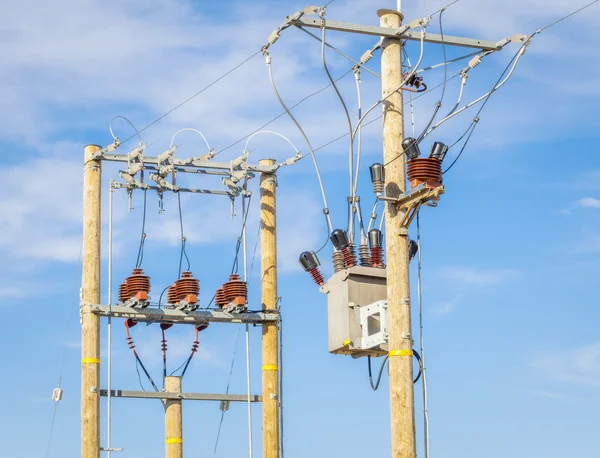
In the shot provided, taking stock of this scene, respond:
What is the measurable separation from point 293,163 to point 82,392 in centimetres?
478

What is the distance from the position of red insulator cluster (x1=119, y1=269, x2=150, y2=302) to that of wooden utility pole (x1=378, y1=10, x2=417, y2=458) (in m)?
7.05

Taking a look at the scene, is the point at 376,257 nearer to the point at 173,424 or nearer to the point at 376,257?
the point at 376,257

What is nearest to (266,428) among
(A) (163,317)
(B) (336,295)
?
(A) (163,317)

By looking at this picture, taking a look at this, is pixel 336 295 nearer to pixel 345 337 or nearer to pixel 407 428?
pixel 345 337

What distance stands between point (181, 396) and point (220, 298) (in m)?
1.65

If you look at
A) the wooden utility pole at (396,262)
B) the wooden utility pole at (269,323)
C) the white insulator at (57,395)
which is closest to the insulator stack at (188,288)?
the wooden utility pole at (269,323)

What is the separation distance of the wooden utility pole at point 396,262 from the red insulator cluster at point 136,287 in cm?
705

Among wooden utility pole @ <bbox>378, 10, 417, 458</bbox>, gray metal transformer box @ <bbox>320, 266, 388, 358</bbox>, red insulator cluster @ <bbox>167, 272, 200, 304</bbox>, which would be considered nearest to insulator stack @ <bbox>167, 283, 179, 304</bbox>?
red insulator cluster @ <bbox>167, 272, 200, 304</bbox>

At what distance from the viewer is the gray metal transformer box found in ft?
49.9

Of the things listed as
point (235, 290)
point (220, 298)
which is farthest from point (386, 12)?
point (220, 298)

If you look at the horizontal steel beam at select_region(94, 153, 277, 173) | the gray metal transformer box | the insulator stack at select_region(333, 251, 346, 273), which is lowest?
the gray metal transformer box

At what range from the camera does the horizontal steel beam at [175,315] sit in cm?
2075

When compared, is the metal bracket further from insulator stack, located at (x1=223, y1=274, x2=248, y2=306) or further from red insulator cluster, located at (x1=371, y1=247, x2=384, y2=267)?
insulator stack, located at (x1=223, y1=274, x2=248, y2=306)

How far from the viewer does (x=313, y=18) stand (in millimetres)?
14922
